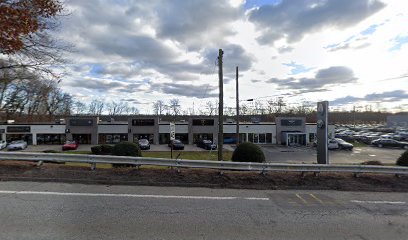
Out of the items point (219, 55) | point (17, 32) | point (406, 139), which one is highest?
point (219, 55)

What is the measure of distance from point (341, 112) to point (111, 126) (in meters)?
123

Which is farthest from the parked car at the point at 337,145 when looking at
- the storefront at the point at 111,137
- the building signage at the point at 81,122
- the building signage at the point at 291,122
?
the building signage at the point at 81,122

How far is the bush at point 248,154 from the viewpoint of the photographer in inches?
504

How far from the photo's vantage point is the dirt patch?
882 centimetres

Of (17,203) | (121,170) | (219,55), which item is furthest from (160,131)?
(17,203)

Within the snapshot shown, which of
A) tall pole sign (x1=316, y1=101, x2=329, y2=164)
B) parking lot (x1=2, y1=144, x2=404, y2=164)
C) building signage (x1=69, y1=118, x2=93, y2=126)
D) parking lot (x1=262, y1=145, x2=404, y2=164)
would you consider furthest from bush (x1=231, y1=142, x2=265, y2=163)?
building signage (x1=69, y1=118, x2=93, y2=126)

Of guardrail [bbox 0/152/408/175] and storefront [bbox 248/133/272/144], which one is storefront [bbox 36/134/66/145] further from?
guardrail [bbox 0/152/408/175]

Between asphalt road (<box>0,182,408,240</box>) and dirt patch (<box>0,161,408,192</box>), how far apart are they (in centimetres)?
53

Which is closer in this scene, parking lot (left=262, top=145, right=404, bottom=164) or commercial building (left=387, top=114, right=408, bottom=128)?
parking lot (left=262, top=145, right=404, bottom=164)

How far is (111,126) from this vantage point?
165 feet

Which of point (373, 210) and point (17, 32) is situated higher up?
point (17, 32)

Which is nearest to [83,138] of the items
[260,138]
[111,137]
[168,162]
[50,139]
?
[111,137]

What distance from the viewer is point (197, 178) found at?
9312 mm

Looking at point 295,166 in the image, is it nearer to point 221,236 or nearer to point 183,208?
point 183,208
